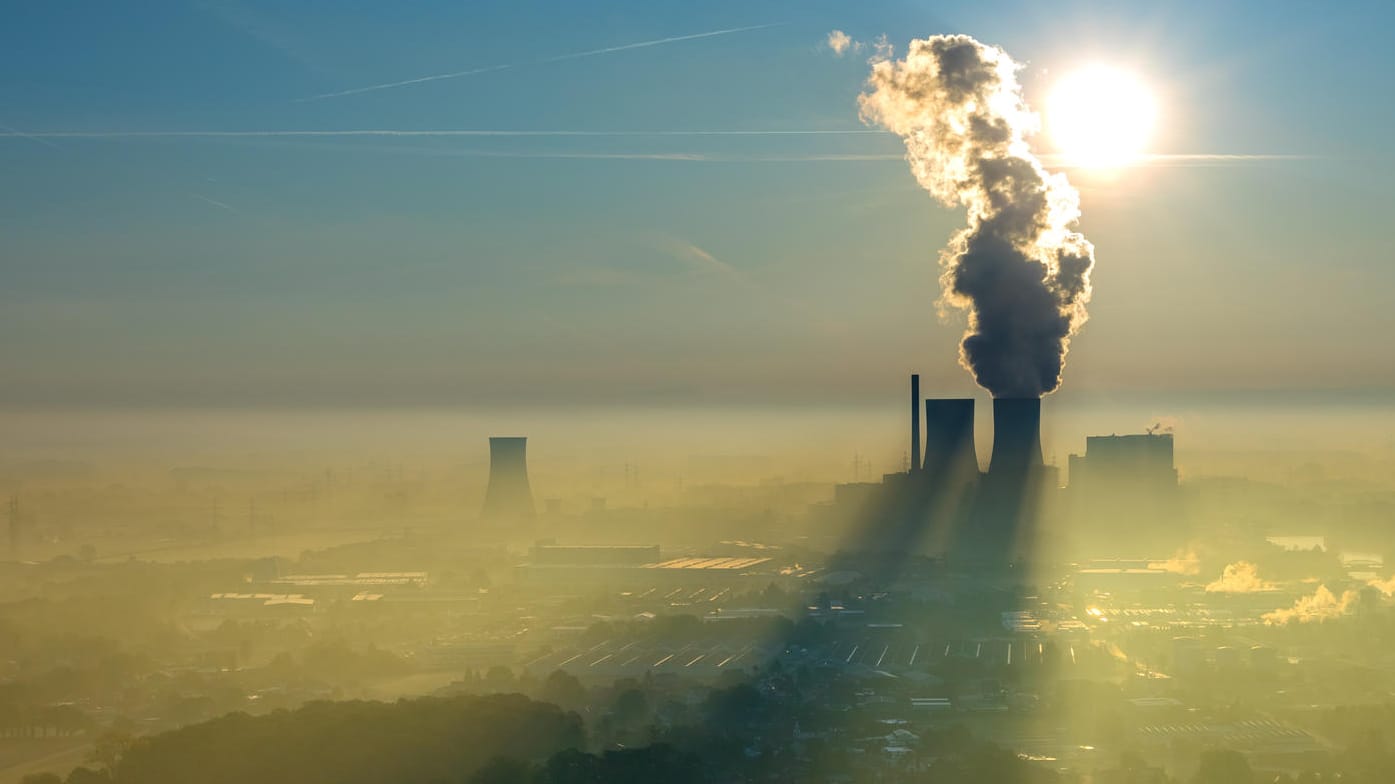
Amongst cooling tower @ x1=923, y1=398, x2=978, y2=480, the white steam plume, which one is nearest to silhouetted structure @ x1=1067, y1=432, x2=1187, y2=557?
cooling tower @ x1=923, y1=398, x2=978, y2=480

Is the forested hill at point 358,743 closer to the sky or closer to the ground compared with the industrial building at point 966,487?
closer to the ground

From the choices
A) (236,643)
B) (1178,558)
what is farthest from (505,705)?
(1178,558)

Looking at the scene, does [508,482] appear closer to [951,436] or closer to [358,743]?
[951,436]

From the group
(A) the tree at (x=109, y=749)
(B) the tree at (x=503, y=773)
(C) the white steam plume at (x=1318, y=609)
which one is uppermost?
(C) the white steam plume at (x=1318, y=609)

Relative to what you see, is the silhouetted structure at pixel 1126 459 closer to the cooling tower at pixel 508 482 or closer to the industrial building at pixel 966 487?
the industrial building at pixel 966 487

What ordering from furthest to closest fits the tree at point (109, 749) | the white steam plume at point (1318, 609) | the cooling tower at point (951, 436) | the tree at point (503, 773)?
the cooling tower at point (951, 436)
the white steam plume at point (1318, 609)
the tree at point (109, 749)
the tree at point (503, 773)

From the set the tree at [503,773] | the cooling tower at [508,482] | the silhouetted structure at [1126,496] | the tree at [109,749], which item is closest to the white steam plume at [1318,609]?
the silhouetted structure at [1126,496]

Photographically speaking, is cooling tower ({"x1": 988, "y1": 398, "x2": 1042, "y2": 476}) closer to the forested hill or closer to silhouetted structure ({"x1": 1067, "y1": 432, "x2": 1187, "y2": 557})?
silhouetted structure ({"x1": 1067, "y1": 432, "x2": 1187, "y2": 557})
